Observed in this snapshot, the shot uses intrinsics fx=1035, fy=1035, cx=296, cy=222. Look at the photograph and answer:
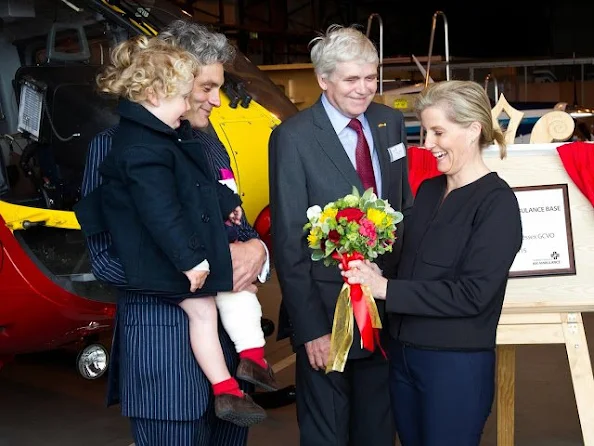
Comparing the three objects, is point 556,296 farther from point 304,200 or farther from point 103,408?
point 103,408

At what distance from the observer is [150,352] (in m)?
2.69

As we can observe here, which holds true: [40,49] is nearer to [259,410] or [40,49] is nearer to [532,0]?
[259,410]

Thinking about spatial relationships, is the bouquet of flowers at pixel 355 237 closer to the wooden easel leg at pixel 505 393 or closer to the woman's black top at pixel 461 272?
the woman's black top at pixel 461 272

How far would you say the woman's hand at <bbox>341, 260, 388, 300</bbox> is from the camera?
270cm

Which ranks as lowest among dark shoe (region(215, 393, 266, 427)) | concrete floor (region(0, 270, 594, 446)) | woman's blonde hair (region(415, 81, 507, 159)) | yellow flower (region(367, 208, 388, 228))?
concrete floor (region(0, 270, 594, 446))

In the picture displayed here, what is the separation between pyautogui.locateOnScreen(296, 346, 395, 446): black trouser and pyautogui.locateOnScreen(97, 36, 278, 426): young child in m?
0.36

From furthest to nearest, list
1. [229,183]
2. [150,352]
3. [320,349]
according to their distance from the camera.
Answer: [320,349] < [229,183] < [150,352]

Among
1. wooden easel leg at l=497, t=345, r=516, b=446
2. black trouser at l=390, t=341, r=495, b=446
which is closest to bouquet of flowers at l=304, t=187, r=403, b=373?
black trouser at l=390, t=341, r=495, b=446

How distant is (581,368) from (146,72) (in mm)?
1792

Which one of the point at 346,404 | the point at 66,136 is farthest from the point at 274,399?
the point at 346,404

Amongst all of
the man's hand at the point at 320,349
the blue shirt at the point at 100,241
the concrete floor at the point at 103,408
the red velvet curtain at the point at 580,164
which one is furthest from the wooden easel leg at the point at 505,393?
the blue shirt at the point at 100,241

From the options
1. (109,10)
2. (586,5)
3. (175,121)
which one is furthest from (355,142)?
(586,5)

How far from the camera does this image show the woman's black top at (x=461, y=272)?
2582mm

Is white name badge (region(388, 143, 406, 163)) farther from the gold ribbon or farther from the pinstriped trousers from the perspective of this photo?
the pinstriped trousers
